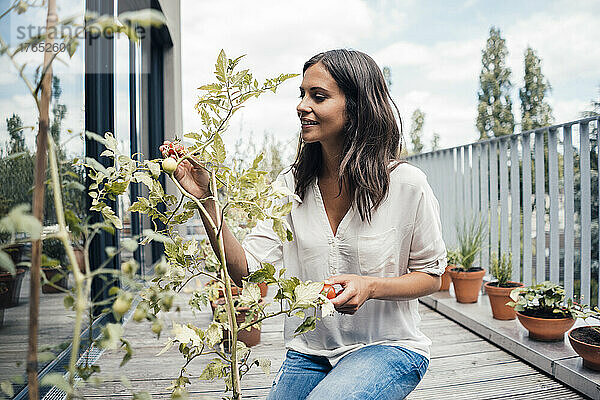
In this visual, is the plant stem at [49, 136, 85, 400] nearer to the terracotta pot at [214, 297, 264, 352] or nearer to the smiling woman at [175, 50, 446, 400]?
the smiling woman at [175, 50, 446, 400]

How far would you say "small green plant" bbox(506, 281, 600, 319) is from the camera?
253 centimetres

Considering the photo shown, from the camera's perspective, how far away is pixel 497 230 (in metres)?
3.75

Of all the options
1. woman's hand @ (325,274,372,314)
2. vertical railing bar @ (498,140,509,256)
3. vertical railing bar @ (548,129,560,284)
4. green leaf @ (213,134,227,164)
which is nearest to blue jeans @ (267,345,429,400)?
woman's hand @ (325,274,372,314)

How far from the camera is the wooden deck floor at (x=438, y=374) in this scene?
217 centimetres

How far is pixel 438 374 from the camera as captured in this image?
2.40 meters

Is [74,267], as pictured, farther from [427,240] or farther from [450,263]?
[450,263]

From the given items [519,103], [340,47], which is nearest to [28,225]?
[340,47]

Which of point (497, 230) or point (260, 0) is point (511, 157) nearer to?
point (497, 230)

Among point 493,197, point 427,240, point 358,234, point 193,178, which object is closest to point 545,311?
point 493,197

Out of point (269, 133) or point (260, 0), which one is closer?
point (269, 133)

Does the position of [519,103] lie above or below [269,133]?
above

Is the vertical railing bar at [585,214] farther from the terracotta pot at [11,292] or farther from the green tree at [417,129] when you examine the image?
the green tree at [417,129]

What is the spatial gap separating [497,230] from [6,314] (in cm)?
330

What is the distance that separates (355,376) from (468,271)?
260 cm
